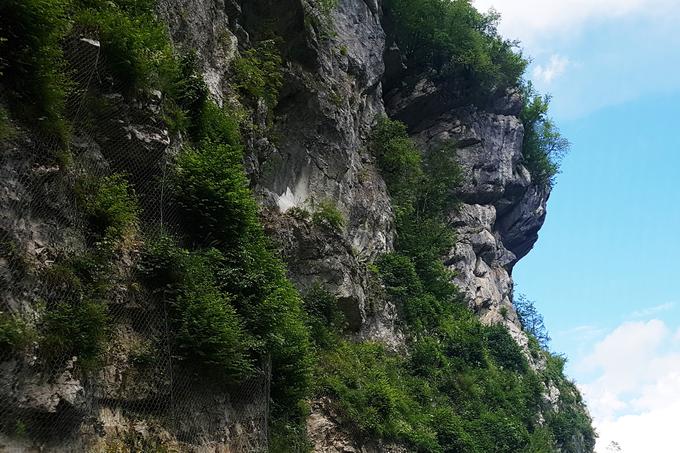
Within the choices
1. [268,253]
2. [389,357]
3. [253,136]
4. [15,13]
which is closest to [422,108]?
[389,357]

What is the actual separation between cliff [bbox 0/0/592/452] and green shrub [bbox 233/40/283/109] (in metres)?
0.13

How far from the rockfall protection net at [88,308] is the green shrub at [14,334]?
0.01 meters

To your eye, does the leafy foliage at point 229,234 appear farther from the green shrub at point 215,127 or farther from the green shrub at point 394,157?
the green shrub at point 394,157

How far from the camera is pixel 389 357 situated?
19031mm

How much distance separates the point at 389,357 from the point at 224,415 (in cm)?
1020

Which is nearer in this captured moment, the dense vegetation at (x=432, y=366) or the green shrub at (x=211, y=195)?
the green shrub at (x=211, y=195)

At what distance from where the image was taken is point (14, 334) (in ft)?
19.4

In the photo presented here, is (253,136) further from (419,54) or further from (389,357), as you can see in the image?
(419,54)

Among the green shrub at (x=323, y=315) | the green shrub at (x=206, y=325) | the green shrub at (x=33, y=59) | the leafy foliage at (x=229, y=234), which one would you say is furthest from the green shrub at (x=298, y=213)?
the green shrub at (x=33, y=59)

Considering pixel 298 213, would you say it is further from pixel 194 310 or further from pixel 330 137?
pixel 194 310

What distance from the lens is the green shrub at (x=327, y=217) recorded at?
17.5 metres

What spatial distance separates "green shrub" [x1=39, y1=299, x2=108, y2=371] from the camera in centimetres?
645

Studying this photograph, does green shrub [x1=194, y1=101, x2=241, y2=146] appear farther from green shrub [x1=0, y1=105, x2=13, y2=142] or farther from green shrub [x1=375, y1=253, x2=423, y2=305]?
green shrub [x1=375, y1=253, x2=423, y2=305]

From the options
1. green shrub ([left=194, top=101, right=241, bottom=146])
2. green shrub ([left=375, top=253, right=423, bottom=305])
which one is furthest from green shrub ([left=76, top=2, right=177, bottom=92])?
green shrub ([left=375, top=253, right=423, bottom=305])
